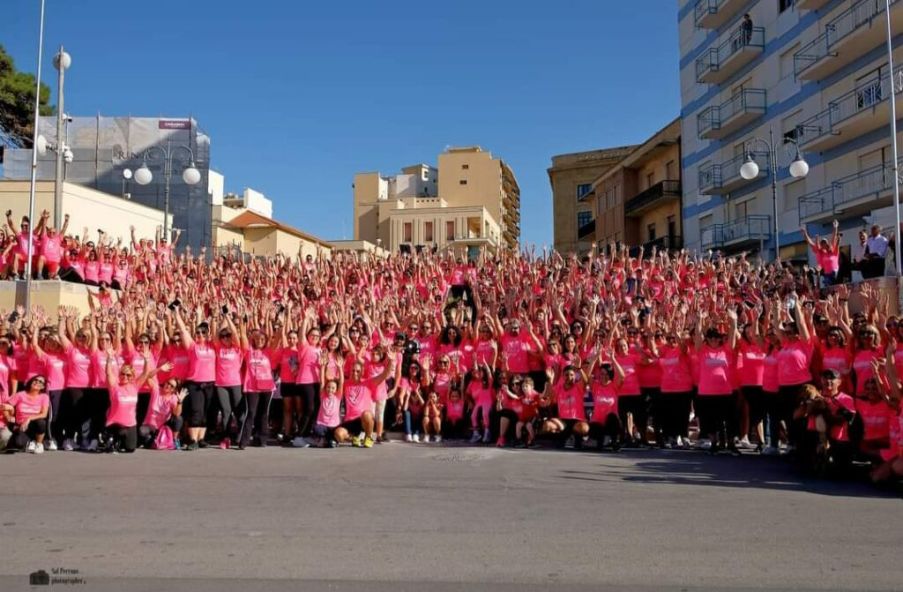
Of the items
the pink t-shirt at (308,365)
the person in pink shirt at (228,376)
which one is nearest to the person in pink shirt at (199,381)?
the person in pink shirt at (228,376)

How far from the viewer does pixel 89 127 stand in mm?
47438

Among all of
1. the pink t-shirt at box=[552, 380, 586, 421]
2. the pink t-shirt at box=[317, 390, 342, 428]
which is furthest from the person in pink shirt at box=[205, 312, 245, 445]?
the pink t-shirt at box=[552, 380, 586, 421]

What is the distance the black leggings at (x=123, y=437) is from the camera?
1116cm

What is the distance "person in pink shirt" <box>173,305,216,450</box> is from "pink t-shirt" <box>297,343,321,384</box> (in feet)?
4.16

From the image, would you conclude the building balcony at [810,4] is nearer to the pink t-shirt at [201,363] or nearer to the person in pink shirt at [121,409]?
the pink t-shirt at [201,363]

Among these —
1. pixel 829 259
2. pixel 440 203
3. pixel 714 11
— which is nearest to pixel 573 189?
pixel 440 203

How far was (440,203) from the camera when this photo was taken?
77.4m

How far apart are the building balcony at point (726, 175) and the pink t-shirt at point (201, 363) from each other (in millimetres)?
31853

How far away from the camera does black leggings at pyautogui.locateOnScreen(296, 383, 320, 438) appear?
12.2 metres

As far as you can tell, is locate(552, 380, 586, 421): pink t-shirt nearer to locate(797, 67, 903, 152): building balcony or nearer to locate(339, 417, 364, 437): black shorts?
locate(339, 417, 364, 437): black shorts

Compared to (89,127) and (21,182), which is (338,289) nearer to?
(21,182)

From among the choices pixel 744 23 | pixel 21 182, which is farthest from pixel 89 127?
pixel 744 23

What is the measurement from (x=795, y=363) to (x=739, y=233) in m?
28.8

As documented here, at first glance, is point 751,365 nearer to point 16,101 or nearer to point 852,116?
point 852,116
